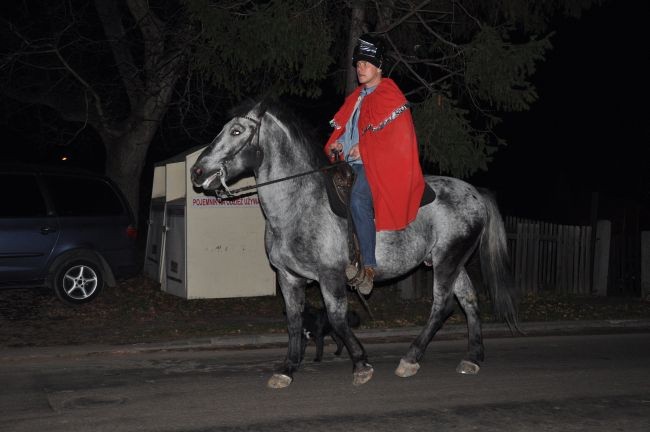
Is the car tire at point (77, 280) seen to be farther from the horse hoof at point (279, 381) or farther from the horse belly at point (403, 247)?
the horse belly at point (403, 247)

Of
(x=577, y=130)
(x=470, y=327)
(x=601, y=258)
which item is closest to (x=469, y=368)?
(x=470, y=327)

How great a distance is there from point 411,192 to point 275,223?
1351 mm

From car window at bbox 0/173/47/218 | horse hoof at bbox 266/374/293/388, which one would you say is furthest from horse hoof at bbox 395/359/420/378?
car window at bbox 0/173/47/218

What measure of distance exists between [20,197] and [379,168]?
6686 millimetres

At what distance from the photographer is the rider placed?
23.0ft

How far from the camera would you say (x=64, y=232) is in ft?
38.1

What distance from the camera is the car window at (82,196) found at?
38.3 feet

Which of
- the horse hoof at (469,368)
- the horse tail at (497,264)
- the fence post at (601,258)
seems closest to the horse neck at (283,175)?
the horse tail at (497,264)

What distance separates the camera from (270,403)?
21.0 ft

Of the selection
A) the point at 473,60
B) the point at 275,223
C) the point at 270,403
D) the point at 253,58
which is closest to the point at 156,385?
the point at 270,403

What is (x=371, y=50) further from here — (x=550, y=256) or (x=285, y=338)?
(x=550, y=256)

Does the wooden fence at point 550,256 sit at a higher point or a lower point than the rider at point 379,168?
lower

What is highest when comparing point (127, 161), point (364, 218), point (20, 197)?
point (127, 161)

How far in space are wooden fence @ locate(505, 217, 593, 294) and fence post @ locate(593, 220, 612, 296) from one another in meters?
0.14
